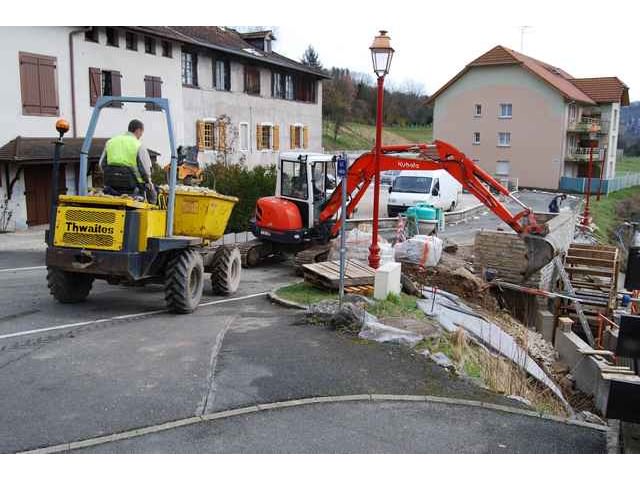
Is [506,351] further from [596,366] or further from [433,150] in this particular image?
[433,150]

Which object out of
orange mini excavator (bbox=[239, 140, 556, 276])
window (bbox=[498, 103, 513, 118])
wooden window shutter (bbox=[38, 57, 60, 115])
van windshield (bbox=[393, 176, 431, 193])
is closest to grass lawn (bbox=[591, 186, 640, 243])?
window (bbox=[498, 103, 513, 118])

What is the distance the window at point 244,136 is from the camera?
34978mm

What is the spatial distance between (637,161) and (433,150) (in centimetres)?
8764

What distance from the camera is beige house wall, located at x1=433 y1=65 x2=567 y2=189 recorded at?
50.3 meters

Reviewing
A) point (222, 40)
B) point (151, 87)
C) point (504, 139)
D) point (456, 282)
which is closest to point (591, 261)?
point (456, 282)

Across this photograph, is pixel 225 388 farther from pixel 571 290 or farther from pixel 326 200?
pixel 571 290

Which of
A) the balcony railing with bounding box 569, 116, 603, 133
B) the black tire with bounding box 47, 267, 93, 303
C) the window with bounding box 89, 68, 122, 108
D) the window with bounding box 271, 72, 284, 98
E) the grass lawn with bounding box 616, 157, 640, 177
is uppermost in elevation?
the window with bounding box 271, 72, 284, 98

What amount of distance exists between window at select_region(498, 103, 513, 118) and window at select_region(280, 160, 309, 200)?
40522 mm

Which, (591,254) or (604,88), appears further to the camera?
(604,88)

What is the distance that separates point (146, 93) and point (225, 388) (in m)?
22.5

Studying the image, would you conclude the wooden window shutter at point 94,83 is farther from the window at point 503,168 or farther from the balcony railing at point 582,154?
the balcony railing at point 582,154

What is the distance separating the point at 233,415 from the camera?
627 centimetres

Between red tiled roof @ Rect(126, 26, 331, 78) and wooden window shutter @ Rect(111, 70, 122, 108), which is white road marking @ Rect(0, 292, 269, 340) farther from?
red tiled roof @ Rect(126, 26, 331, 78)

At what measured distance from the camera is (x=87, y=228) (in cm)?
924
